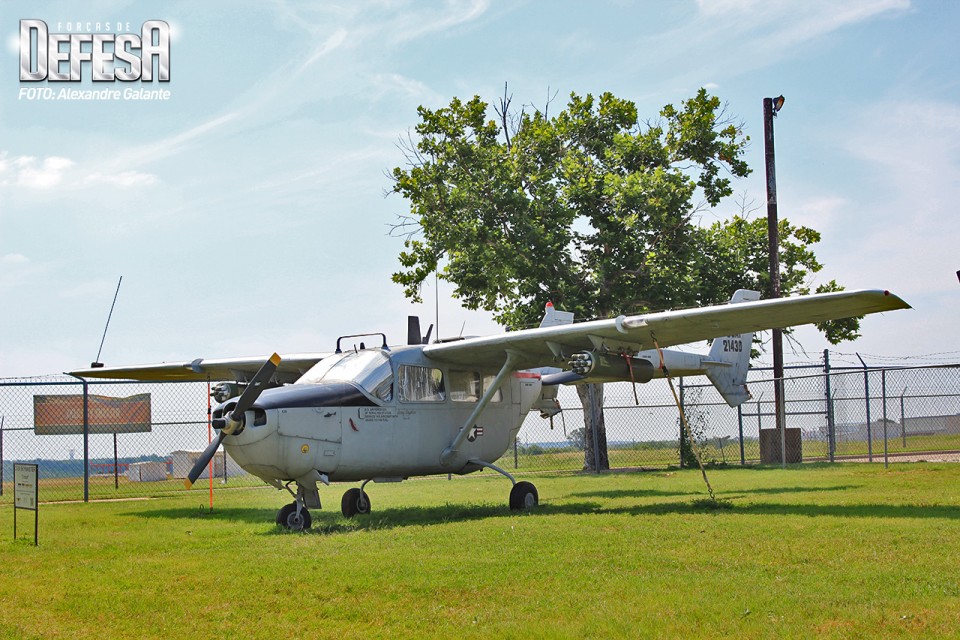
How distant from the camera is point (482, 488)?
20.5 metres

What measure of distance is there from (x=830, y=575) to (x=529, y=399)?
9.74m

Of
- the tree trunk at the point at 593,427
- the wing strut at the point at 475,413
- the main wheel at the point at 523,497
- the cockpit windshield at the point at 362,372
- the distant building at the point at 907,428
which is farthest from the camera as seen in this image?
the distant building at the point at 907,428

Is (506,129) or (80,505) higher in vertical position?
(506,129)

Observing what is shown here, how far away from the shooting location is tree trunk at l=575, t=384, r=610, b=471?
86.1ft

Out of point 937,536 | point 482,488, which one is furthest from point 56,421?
point 937,536

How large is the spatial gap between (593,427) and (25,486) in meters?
17.1

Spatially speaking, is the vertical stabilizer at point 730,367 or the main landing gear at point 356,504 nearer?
the main landing gear at point 356,504

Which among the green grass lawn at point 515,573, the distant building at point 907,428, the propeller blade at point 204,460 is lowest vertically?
the green grass lawn at point 515,573

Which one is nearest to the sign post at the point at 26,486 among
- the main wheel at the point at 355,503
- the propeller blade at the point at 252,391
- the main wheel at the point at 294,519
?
the propeller blade at the point at 252,391

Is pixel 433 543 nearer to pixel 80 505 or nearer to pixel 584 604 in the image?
pixel 584 604

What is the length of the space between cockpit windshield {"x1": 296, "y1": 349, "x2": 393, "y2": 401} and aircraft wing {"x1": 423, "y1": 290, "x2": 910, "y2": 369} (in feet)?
3.13

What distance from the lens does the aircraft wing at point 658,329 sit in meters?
11.6

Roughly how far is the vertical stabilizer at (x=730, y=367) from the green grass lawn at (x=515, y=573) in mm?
5584

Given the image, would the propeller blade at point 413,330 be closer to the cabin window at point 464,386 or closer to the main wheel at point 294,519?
the cabin window at point 464,386
